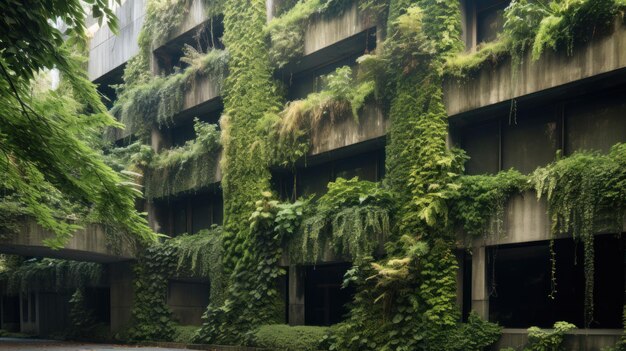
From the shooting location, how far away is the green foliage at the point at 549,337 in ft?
43.6

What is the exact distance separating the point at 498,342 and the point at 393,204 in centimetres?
430

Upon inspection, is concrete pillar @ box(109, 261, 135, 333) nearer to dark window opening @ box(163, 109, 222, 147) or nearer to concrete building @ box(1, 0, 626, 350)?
concrete building @ box(1, 0, 626, 350)

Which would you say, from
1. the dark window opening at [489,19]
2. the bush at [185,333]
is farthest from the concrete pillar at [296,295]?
the dark window opening at [489,19]

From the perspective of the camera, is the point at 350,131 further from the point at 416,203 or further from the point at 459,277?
the point at 459,277

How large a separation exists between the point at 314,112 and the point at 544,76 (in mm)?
7195

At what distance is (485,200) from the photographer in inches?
596

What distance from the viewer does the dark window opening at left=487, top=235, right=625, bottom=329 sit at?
45.1ft

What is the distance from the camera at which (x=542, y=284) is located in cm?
1498

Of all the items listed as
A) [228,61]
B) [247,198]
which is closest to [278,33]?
[228,61]

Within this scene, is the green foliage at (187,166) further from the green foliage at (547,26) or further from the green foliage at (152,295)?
the green foliage at (547,26)

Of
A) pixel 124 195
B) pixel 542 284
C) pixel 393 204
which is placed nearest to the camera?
pixel 124 195

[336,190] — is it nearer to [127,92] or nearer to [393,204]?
[393,204]

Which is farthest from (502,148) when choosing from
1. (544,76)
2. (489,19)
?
(489,19)

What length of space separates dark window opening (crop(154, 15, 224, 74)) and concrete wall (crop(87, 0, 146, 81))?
5.37ft
